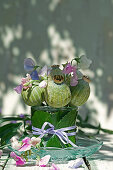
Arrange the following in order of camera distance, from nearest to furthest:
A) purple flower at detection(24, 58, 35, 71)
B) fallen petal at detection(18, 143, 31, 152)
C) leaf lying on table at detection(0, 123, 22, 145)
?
1. fallen petal at detection(18, 143, 31, 152)
2. purple flower at detection(24, 58, 35, 71)
3. leaf lying on table at detection(0, 123, 22, 145)

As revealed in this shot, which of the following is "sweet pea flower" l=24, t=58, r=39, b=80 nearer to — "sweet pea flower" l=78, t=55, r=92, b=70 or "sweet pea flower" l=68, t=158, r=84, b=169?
"sweet pea flower" l=78, t=55, r=92, b=70

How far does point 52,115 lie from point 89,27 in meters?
1.67

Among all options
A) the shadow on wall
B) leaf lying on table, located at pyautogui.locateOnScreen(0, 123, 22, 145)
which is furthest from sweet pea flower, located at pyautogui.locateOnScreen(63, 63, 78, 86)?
the shadow on wall

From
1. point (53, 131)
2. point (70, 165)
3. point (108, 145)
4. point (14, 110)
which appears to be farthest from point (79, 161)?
point (14, 110)

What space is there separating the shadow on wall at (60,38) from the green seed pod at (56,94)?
1.50 m

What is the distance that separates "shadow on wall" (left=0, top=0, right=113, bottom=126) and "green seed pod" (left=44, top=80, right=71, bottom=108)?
4.92 ft

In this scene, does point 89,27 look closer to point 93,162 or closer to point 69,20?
point 69,20

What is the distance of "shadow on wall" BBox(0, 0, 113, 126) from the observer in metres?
2.96

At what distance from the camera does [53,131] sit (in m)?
1.46

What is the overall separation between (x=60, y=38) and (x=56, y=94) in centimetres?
159

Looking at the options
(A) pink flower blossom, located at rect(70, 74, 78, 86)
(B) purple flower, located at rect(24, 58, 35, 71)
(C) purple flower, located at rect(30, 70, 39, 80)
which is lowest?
(A) pink flower blossom, located at rect(70, 74, 78, 86)

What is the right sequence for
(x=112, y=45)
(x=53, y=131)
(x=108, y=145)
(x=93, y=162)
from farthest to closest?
(x=112, y=45)
(x=108, y=145)
(x=93, y=162)
(x=53, y=131)

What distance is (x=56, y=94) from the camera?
1.46 metres

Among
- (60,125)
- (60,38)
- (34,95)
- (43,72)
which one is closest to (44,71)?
(43,72)
